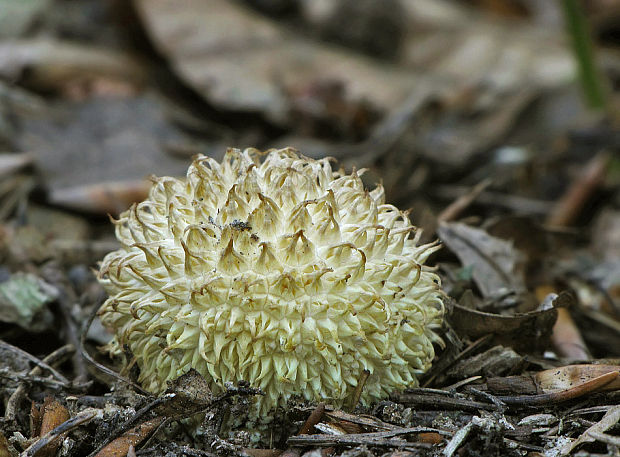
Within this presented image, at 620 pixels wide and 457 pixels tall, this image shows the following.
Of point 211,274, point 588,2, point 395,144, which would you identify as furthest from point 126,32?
point 588,2

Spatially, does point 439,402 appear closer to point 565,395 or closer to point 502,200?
point 565,395

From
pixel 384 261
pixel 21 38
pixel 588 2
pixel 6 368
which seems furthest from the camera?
pixel 588 2

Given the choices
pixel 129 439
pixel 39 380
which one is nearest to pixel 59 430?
pixel 129 439

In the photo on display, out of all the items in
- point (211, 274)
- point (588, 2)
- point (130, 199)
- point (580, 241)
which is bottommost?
point (130, 199)

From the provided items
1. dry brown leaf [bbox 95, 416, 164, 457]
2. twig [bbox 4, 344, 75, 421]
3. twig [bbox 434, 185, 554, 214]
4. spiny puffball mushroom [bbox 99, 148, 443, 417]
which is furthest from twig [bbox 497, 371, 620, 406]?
twig [bbox 434, 185, 554, 214]

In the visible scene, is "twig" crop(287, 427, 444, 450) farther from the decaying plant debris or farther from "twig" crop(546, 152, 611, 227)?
"twig" crop(546, 152, 611, 227)

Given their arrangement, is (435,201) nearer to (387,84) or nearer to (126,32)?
(387,84)
